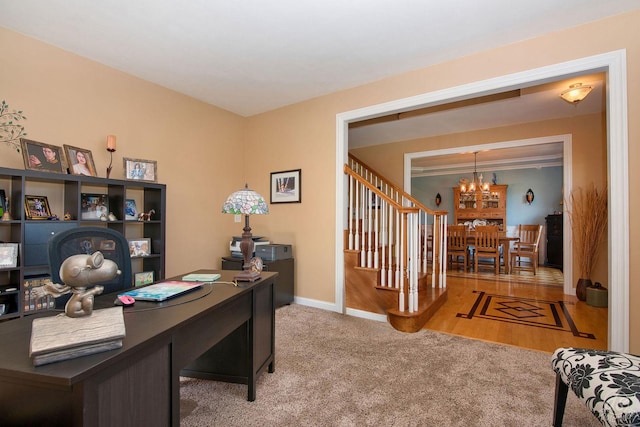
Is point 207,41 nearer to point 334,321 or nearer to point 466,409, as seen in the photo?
point 334,321

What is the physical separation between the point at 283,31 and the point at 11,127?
221cm

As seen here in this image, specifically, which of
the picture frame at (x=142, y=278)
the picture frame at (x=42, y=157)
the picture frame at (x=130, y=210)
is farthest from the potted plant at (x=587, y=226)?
the picture frame at (x=42, y=157)

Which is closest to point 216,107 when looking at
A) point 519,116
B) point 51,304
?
point 51,304

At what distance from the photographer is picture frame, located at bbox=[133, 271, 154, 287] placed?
2771 mm

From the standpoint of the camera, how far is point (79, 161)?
240 centimetres

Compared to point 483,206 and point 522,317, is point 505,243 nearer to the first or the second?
point 483,206

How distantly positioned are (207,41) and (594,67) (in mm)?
3007

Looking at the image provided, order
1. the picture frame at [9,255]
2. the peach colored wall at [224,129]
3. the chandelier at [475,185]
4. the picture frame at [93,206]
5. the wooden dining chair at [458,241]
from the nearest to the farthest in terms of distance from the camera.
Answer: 1. the picture frame at [9,255]
2. the peach colored wall at [224,129]
3. the picture frame at [93,206]
4. the wooden dining chair at [458,241]
5. the chandelier at [475,185]

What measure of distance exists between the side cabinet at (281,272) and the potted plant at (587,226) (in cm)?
369

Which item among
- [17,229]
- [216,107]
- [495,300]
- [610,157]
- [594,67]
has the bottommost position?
[495,300]

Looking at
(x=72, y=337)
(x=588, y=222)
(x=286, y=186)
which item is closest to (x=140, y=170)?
(x=286, y=186)

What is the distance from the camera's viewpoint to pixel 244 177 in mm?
4145

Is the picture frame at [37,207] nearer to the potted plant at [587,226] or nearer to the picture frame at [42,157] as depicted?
the picture frame at [42,157]

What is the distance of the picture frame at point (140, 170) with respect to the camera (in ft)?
8.96
